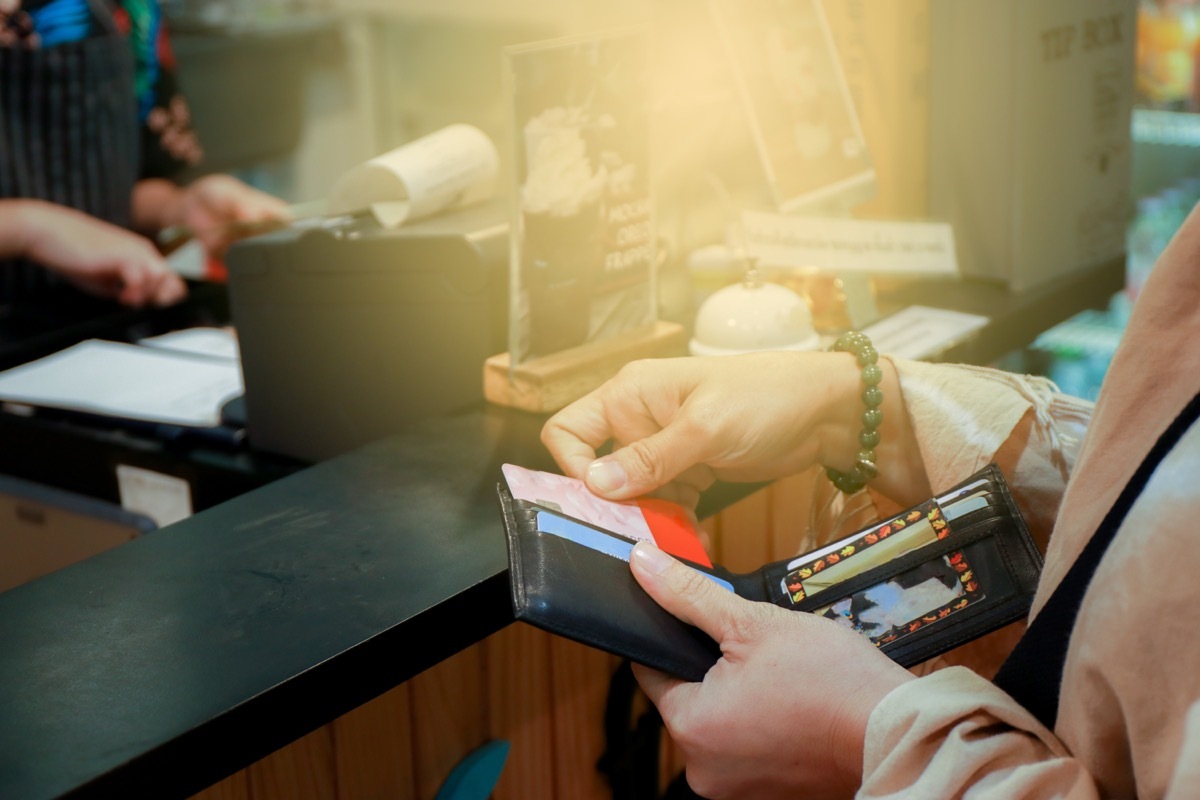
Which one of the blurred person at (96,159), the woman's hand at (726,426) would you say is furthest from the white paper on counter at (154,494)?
the blurred person at (96,159)

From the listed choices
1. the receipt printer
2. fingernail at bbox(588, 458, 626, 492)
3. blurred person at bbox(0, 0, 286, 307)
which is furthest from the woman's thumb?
blurred person at bbox(0, 0, 286, 307)

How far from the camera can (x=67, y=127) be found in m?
2.88

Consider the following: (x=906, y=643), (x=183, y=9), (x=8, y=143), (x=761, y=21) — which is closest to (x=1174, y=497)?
(x=906, y=643)

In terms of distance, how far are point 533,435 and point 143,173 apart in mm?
2369

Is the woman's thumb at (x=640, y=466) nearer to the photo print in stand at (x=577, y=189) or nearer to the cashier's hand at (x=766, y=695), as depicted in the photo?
the cashier's hand at (x=766, y=695)

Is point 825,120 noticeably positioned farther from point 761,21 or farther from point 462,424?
point 462,424

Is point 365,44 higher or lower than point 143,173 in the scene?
higher

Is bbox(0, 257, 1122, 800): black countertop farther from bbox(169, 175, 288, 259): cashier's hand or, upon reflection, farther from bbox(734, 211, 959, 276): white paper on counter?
bbox(169, 175, 288, 259): cashier's hand

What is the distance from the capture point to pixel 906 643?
0.91 metres

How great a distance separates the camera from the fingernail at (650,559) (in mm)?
857

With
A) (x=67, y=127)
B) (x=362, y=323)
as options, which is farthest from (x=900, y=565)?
(x=67, y=127)

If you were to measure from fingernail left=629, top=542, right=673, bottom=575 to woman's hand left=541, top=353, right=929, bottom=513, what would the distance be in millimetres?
131

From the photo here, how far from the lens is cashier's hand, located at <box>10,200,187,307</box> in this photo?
2568 millimetres

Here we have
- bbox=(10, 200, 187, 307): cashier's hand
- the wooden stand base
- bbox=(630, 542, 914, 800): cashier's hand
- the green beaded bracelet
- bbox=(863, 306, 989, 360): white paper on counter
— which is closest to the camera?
bbox=(630, 542, 914, 800): cashier's hand
